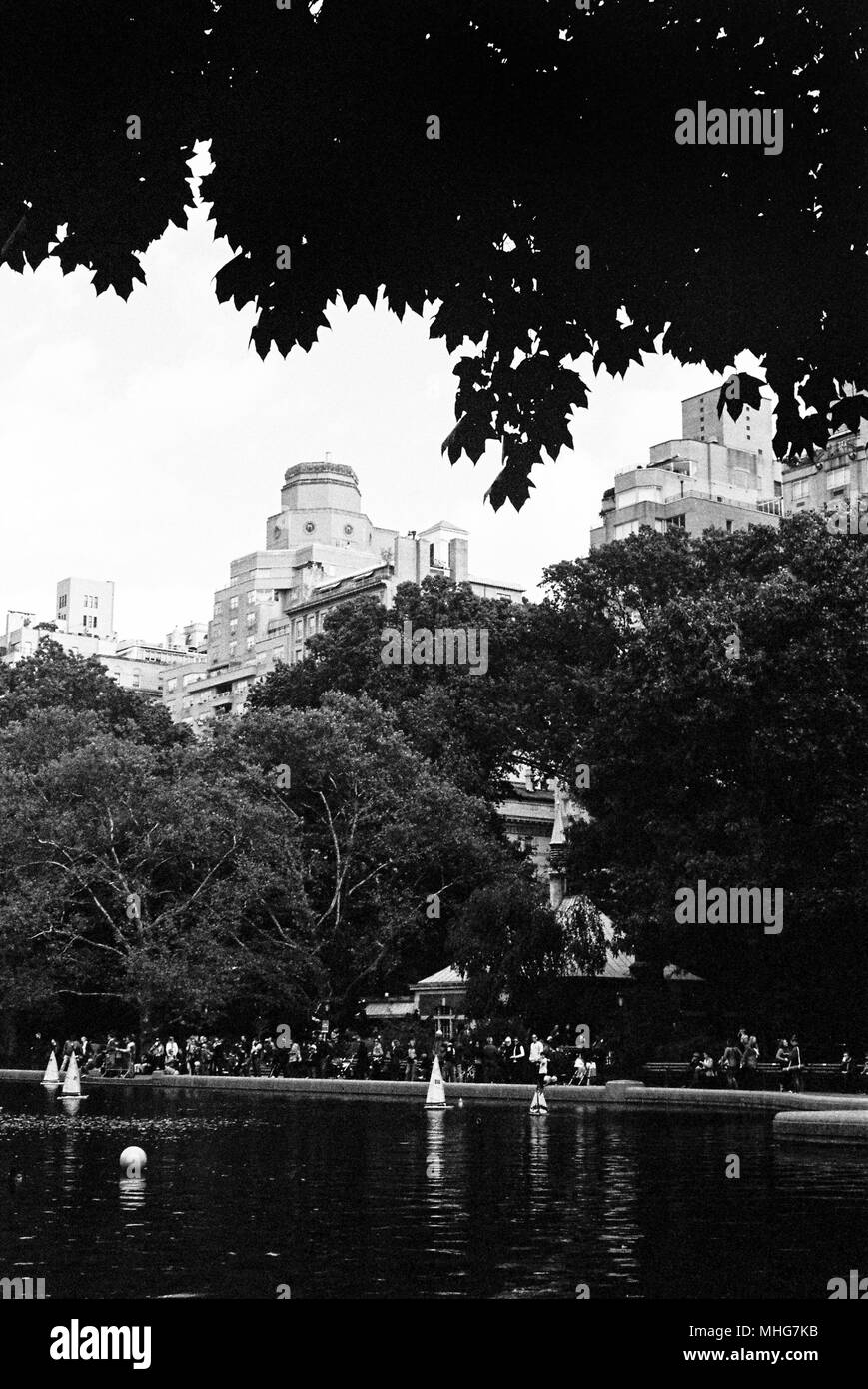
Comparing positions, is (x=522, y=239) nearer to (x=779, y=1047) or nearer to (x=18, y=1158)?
(x=18, y=1158)

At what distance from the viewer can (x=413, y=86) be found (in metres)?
8.84

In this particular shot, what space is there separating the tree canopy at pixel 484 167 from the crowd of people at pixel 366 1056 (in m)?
29.5

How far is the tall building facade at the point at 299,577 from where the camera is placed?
11950 centimetres

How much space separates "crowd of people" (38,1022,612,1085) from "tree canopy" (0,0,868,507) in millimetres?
29462

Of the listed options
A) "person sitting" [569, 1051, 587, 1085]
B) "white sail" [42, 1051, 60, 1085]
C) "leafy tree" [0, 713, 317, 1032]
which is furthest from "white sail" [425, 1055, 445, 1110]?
"white sail" [42, 1051, 60, 1085]

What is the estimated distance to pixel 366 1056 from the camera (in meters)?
49.6

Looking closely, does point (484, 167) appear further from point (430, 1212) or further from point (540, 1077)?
point (540, 1077)

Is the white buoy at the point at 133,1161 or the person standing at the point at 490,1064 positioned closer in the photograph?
the white buoy at the point at 133,1161

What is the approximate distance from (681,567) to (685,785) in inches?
714
